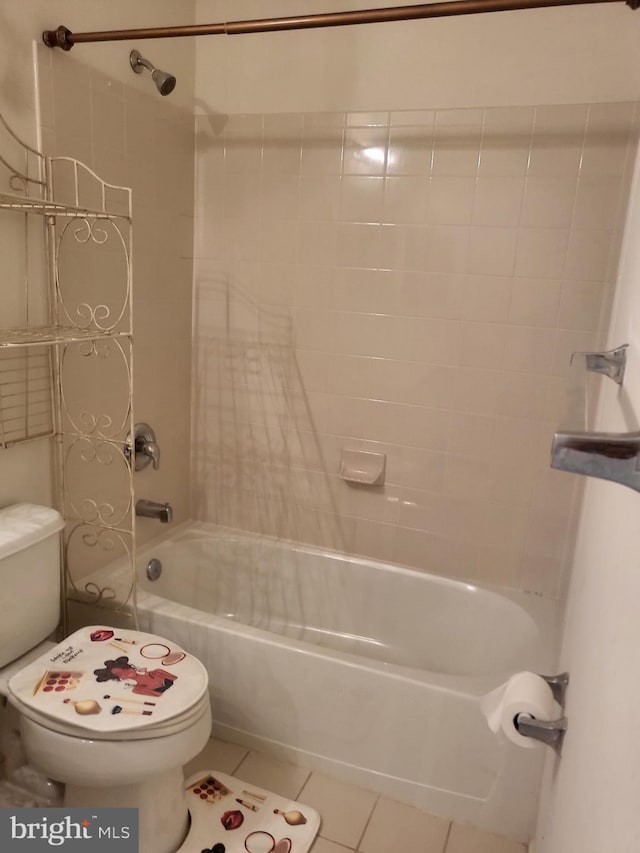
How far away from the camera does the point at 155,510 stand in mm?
2088

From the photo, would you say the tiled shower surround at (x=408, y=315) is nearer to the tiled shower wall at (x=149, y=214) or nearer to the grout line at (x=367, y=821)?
the tiled shower wall at (x=149, y=214)

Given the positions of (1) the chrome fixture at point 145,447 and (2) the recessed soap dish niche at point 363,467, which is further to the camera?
(2) the recessed soap dish niche at point 363,467

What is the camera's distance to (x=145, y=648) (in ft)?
5.14

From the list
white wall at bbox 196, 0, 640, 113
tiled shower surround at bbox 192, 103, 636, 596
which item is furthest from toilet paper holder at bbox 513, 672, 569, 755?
white wall at bbox 196, 0, 640, 113

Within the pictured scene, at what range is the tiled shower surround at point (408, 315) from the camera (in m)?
1.87

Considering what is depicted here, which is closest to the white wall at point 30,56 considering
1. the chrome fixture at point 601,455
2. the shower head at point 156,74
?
the shower head at point 156,74

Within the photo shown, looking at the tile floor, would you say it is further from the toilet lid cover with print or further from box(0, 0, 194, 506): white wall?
box(0, 0, 194, 506): white wall

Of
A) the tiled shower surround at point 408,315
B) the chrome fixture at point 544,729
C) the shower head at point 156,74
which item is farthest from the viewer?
the tiled shower surround at point 408,315

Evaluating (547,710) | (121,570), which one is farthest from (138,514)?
(547,710)

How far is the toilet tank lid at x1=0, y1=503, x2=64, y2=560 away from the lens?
146 centimetres

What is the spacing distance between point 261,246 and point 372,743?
5.46 ft

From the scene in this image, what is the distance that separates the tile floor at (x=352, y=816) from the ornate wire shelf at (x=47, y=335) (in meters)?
1.26

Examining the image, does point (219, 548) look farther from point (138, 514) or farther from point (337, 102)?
point (337, 102)

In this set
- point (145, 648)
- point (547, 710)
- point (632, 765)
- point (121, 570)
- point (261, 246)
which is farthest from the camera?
point (261, 246)
